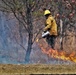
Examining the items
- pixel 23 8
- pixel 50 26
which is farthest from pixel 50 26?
pixel 23 8

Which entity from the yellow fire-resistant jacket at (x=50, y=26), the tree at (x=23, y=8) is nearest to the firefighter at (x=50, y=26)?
the yellow fire-resistant jacket at (x=50, y=26)

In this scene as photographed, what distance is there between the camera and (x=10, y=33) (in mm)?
33750

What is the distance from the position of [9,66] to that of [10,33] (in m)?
24.3

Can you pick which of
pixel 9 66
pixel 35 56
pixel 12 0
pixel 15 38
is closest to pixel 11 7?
pixel 12 0

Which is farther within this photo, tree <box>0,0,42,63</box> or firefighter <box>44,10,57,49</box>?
tree <box>0,0,42,63</box>

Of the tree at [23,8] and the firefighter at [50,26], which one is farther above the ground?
the firefighter at [50,26]

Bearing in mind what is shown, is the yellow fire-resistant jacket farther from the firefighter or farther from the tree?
the tree

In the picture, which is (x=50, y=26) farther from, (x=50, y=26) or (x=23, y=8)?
(x=23, y=8)

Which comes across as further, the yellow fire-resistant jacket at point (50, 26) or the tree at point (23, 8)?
the tree at point (23, 8)

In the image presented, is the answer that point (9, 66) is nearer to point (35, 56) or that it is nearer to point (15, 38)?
point (35, 56)

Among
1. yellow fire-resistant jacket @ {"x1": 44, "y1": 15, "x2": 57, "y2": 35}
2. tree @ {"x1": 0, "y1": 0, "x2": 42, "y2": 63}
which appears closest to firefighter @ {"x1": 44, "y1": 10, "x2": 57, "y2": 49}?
yellow fire-resistant jacket @ {"x1": 44, "y1": 15, "x2": 57, "y2": 35}

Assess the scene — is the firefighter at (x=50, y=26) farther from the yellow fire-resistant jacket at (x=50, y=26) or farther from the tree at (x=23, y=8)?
the tree at (x=23, y=8)

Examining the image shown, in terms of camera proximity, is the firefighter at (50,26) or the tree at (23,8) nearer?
the firefighter at (50,26)

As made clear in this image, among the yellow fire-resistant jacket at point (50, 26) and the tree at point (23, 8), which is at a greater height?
the yellow fire-resistant jacket at point (50, 26)
